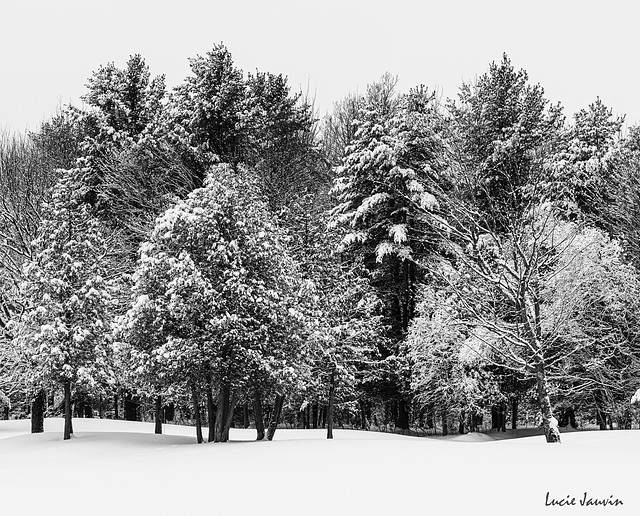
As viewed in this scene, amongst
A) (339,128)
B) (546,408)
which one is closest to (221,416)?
(546,408)

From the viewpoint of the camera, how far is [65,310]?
2386 cm

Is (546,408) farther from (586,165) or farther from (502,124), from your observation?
(502,124)

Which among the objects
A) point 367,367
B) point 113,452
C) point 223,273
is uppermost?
point 223,273

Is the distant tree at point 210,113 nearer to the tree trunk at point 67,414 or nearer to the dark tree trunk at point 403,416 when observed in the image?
the tree trunk at point 67,414

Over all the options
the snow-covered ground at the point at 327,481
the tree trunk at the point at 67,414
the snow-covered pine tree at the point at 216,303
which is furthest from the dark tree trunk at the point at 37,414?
the snow-covered ground at the point at 327,481

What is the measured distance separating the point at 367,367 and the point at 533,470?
2063 cm

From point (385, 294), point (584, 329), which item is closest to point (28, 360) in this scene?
point (385, 294)

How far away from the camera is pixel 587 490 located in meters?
9.67

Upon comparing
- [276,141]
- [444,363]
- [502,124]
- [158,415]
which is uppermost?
[502,124]

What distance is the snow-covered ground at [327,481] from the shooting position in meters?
9.03

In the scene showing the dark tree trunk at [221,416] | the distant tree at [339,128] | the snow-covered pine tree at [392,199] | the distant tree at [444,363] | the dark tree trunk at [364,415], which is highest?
the distant tree at [339,128]

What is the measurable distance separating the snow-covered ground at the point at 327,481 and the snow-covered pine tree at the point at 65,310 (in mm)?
5984

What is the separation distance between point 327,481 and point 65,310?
15.9m

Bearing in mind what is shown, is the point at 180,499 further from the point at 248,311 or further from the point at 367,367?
the point at 367,367
